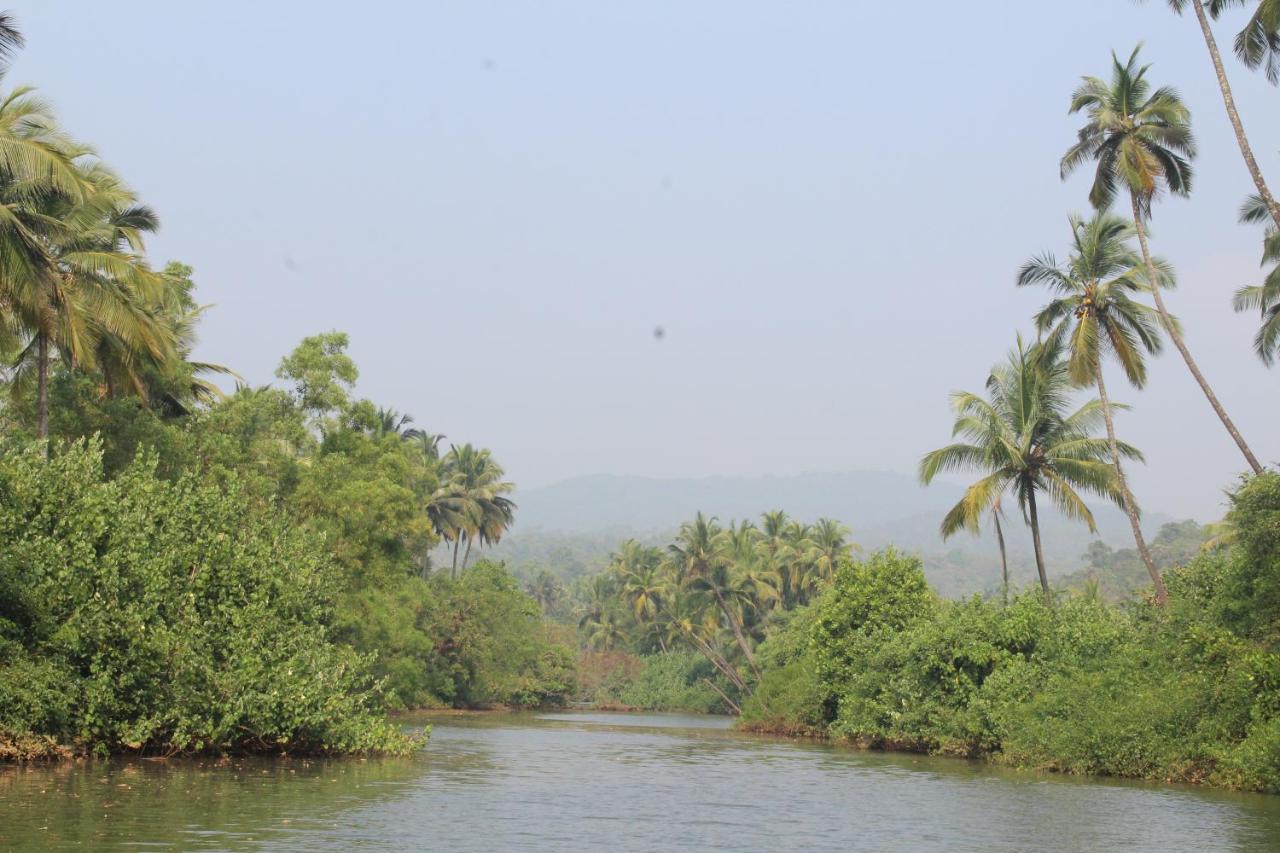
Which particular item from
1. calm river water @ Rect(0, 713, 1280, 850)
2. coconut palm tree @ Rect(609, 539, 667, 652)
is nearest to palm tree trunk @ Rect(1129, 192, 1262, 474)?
calm river water @ Rect(0, 713, 1280, 850)

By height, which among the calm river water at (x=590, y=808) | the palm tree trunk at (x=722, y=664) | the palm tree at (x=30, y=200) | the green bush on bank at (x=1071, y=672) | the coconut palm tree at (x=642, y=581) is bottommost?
the calm river water at (x=590, y=808)

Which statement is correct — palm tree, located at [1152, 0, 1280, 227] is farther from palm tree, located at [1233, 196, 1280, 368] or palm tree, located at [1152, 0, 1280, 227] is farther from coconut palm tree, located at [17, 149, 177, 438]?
coconut palm tree, located at [17, 149, 177, 438]

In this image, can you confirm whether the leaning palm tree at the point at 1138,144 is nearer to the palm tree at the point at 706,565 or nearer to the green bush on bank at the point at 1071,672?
the green bush on bank at the point at 1071,672

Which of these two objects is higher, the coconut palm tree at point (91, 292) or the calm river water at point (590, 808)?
the coconut palm tree at point (91, 292)

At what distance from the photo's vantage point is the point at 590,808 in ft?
67.5

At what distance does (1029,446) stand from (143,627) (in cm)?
2572

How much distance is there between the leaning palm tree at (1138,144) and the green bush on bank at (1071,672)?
7.00m

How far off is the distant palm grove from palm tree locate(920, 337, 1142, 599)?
97mm

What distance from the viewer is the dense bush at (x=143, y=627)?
21500 millimetres

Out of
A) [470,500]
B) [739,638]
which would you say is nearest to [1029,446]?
[739,638]

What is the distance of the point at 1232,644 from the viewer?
85.2 ft

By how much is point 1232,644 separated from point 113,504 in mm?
22761

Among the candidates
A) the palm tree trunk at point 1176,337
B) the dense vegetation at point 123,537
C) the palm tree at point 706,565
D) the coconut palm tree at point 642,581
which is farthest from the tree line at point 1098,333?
the coconut palm tree at point 642,581

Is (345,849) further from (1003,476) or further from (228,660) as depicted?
(1003,476)
